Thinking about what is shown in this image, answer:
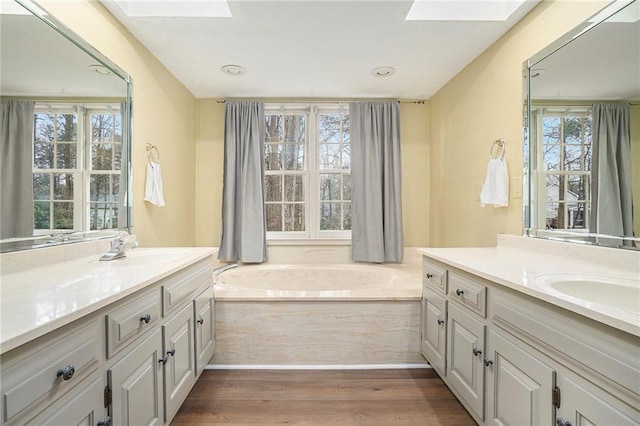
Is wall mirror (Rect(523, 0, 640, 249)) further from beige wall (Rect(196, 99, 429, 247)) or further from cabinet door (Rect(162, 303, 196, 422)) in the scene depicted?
cabinet door (Rect(162, 303, 196, 422))

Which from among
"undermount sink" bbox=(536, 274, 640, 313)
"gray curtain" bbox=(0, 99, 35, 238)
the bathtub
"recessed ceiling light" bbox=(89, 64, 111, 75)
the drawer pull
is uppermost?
"recessed ceiling light" bbox=(89, 64, 111, 75)

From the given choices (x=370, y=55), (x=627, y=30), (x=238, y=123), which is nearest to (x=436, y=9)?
(x=370, y=55)

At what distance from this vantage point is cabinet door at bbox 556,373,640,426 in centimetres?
74

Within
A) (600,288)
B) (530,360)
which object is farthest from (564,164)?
(530,360)

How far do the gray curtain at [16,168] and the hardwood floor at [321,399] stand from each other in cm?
122

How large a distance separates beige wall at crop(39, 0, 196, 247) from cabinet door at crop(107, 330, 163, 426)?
110cm

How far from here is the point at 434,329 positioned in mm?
1817

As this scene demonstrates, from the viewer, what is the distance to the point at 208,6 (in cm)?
181

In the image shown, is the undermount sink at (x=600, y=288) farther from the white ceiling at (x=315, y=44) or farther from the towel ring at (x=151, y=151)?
the towel ring at (x=151, y=151)

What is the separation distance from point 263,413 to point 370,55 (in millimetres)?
2531

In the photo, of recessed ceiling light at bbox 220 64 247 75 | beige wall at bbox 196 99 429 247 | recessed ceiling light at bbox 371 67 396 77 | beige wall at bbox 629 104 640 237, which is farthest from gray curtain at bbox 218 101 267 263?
beige wall at bbox 629 104 640 237

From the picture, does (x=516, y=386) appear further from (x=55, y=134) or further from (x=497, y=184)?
(x=55, y=134)

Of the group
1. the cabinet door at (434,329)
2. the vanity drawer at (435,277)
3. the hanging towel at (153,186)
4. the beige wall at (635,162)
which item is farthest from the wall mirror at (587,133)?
the hanging towel at (153,186)

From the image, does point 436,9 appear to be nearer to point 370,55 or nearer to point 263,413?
point 370,55
